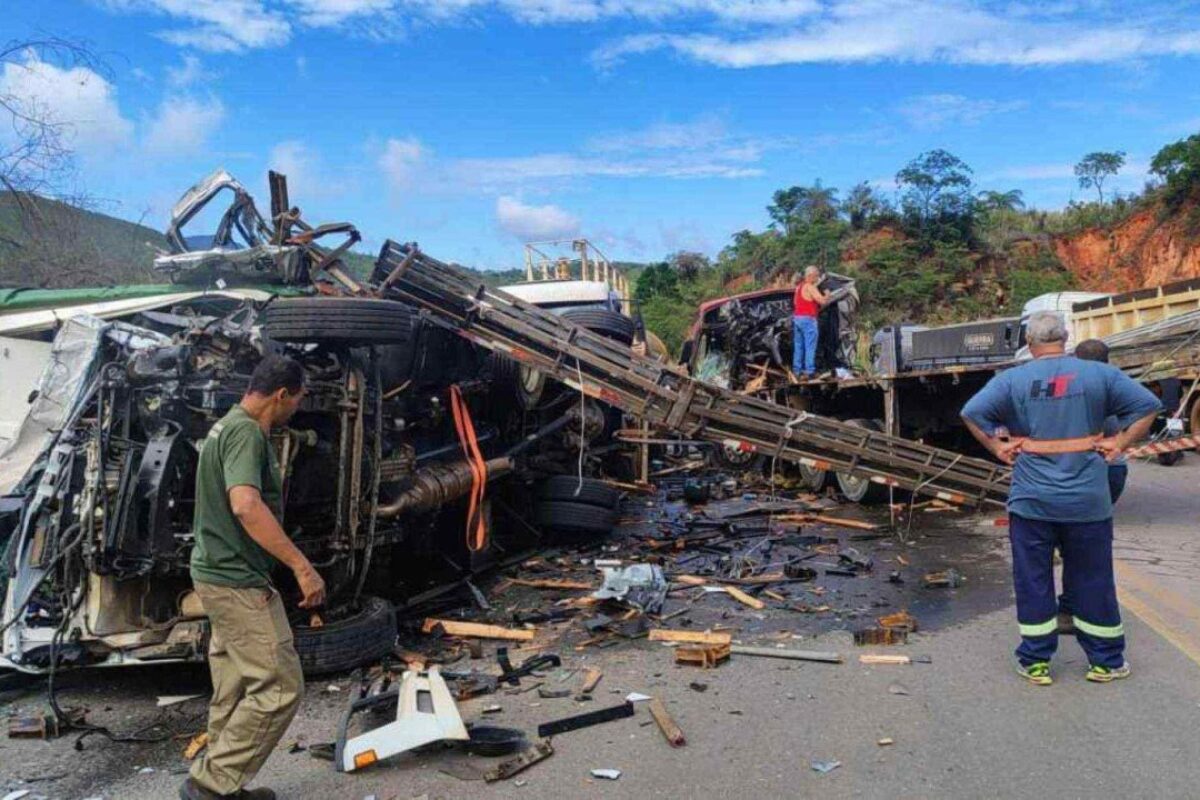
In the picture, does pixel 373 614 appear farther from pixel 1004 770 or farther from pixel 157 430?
pixel 1004 770

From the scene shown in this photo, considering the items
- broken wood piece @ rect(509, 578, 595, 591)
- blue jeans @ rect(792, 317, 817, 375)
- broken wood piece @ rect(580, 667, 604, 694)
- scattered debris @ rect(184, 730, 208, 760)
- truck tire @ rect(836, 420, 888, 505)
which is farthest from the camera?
blue jeans @ rect(792, 317, 817, 375)

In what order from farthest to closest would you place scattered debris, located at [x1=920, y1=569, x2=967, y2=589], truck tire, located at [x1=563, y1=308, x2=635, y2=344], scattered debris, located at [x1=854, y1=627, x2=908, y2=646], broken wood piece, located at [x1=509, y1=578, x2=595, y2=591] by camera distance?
truck tire, located at [x1=563, y1=308, x2=635, y2=344]
broken wood piece, located at [x1=509, y1=578, x2=595, y2=591]
scattered debris, located at [x1=920, y1=569, x2=967, y2=589]
scattered debris, located at [x1=854, y1=627, x2=908, y2=646]

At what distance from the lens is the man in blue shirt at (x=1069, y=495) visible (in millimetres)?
4340

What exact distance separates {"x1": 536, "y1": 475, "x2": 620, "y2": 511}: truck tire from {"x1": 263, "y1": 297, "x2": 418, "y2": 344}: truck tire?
125 inches

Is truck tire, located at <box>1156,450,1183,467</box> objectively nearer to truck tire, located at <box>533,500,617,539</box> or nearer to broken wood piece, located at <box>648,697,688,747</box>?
truck tire, located at <box>533,500,617,539</box>

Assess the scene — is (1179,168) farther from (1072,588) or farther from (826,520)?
(1072,588)

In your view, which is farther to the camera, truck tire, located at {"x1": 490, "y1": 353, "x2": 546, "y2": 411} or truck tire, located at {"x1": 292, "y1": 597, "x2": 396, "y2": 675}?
truck tire, located at {"x1": 490, "y1": 353, "x2": 546, "y2": 411}

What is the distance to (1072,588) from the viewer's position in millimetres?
4410

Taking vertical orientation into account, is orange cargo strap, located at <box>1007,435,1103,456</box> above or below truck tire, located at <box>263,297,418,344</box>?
below

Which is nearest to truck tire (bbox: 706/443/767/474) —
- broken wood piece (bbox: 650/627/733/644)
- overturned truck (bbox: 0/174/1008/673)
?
overturned truck (bbox: 0/174/1008/673)

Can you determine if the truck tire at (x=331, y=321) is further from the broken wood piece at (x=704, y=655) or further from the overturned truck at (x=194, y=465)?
the broken wood piece at (x=704, y=655)

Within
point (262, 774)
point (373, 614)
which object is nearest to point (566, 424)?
point (373, 614)

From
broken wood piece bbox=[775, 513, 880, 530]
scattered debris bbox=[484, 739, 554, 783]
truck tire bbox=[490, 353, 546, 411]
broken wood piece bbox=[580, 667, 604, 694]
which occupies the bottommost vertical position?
scattered debris bbox=[484, 739, 554, 783]

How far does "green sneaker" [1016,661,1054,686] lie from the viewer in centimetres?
439
